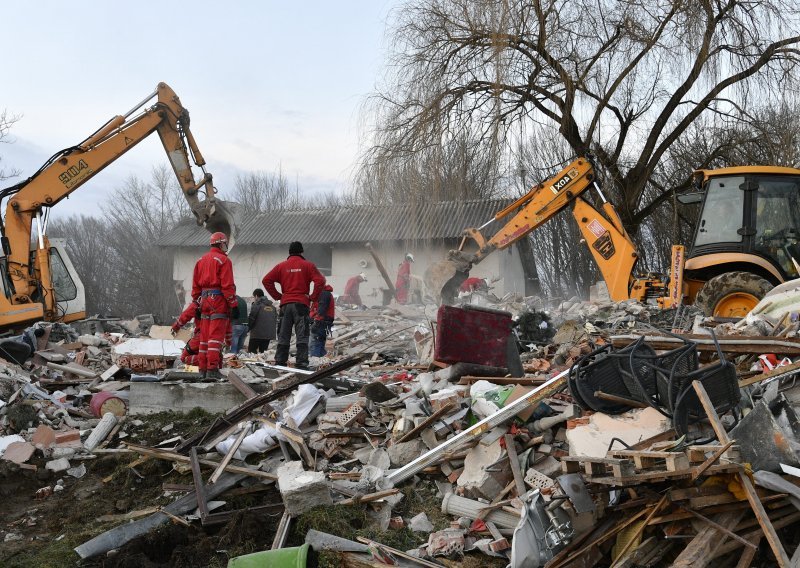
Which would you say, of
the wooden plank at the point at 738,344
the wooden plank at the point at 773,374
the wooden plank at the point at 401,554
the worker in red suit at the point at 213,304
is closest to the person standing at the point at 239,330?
the worker in red suit at the point at 213,304

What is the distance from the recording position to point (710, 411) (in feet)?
15.5

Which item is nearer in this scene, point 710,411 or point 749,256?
point 710,411

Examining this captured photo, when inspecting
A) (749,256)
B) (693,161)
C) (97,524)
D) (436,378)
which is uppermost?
(693,161)

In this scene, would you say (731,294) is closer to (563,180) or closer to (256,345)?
(563,180)

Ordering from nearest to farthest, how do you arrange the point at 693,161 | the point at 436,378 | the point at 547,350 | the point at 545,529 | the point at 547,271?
the point at 545,529, the point at 436,378, the point at 547,350, the point at 693,161, the point at 547,271

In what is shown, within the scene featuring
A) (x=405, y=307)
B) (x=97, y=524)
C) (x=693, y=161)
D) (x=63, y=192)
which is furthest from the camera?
(x=693, y=161)

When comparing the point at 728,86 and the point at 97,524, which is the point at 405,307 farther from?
the point at 97,524

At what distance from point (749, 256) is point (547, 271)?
17795mm

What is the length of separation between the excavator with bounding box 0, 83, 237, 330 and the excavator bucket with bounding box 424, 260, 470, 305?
3.60 m

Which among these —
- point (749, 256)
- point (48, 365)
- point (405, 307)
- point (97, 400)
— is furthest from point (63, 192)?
point (749, 256)

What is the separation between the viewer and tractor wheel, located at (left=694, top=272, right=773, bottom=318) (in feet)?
32.8

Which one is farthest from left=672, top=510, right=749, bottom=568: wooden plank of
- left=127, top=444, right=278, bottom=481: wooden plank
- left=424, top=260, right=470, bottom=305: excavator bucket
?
left=424, top=260, right=470, bottom=305: excavator bucket

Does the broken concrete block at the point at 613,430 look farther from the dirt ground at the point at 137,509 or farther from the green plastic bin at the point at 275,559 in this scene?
the green plastic bin at the point at 275,559

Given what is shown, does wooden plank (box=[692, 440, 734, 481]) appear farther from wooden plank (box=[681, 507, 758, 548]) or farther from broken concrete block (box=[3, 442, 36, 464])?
broken concrete block (box=[3, 442, 36, 464])
